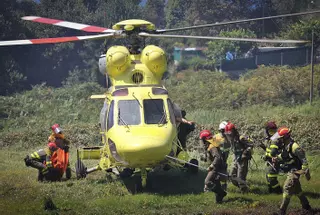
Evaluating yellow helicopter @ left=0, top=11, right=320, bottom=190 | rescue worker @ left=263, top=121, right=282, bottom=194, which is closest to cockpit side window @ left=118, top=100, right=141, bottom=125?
yellow helicopter @ left=0, top=11, right=320, bottom=190

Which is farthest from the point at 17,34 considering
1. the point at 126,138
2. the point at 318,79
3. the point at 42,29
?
the point at 126,138

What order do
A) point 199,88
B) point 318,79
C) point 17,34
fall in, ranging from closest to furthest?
point 318,79 < point 199,88 < point 17,34

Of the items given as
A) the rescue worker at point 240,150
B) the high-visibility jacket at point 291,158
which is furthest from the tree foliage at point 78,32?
the high-visibility jacket at point 291,158

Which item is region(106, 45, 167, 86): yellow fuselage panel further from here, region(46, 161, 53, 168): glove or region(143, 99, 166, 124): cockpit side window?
region(46, 161, 53, 168): glove

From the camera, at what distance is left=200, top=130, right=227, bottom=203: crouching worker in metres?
12.4

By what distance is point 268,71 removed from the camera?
108ft

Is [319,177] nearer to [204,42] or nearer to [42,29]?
[42,29]

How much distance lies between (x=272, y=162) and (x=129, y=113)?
3358mm

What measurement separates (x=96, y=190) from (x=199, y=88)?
1896cm

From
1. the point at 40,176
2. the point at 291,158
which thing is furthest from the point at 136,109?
the point at 291,158

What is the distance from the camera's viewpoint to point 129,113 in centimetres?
1377

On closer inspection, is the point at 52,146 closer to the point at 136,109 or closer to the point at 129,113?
the point at 129,113

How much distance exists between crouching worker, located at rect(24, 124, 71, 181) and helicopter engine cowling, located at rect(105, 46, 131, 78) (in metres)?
2.22

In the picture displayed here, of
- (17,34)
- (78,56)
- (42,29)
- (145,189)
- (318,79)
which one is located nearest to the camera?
(145,189)
